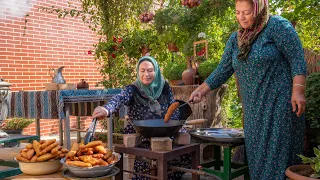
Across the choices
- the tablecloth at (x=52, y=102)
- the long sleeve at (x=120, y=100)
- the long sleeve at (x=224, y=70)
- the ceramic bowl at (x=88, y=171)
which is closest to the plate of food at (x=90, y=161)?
the ceramic bowl at (x=88, y=171)

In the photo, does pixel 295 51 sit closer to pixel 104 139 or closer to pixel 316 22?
pixel 316 22

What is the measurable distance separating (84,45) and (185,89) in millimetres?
3698

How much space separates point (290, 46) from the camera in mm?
2334

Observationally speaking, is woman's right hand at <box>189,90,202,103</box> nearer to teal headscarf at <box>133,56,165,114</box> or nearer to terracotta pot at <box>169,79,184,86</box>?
teal headscarf at <box>133,56,165,114</box>

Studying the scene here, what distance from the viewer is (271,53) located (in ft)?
7.75

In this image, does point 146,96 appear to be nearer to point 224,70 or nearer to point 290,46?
point 224,70

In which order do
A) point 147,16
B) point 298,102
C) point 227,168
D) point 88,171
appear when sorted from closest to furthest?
point 88,171 < point 298,102 < point 227,168 < point 147,16

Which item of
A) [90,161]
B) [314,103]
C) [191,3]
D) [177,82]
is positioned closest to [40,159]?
[90,161]

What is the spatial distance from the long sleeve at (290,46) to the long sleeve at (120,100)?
1243mm

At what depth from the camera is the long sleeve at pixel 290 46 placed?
7.57 feet

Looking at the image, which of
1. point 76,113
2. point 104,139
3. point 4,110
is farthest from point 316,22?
point 104,139

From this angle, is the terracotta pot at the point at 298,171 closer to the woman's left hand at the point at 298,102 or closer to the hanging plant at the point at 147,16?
the woman's left hand at the point at 298,102

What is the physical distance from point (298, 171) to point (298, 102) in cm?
46

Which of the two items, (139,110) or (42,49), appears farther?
(42,49)
